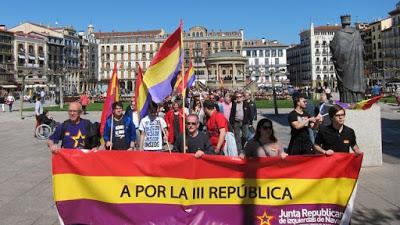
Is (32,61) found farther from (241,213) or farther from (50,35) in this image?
(241,213)

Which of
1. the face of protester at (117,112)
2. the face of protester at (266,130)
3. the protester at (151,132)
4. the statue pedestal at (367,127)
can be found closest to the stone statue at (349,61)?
the statue pedestal at (367,127)

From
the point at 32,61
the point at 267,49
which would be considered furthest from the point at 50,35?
the point at 267,49

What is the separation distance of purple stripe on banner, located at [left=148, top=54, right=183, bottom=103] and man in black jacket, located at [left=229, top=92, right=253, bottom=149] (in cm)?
679

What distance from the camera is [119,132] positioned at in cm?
930

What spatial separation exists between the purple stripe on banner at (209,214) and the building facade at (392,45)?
371 ft

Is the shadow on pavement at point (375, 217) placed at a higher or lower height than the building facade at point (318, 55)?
lower

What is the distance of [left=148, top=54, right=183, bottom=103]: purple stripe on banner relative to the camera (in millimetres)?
7305

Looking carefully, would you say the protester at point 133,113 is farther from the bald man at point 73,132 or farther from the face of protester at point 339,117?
the face of protester at point 339,117

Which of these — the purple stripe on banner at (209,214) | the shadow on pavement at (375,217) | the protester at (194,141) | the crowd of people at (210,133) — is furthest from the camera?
the protester at (194,141)

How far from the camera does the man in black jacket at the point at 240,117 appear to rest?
46.1ft

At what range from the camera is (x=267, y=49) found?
162 m

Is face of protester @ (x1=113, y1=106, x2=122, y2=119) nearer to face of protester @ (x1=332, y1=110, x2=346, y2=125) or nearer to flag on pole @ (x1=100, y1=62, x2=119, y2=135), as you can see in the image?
flag on pole @ (x1=100, y1=62, x2=119, y2=135)

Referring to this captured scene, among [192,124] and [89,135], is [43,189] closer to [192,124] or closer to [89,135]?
[89,135]

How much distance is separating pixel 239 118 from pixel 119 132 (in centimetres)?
539
